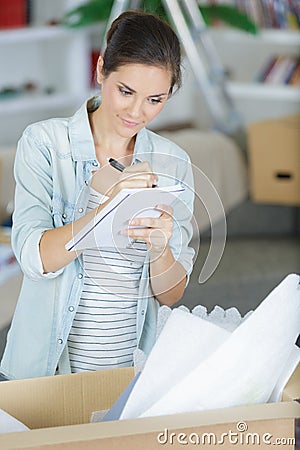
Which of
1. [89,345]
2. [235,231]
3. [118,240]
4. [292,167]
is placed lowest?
[235,231]

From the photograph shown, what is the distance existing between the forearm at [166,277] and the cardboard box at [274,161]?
88.6 inches

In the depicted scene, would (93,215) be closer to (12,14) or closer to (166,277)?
(166,277)

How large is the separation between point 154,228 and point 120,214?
55 mm

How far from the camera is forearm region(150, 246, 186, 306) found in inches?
40.0

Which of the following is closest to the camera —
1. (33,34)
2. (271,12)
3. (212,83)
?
(33,34)

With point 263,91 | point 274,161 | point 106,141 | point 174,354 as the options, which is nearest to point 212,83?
point 263,91

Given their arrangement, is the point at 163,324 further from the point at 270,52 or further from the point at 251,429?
the point at 270,52

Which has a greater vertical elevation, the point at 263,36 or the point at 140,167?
the point at 140,167

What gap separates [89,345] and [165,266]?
123mm

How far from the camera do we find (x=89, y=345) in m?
1.05

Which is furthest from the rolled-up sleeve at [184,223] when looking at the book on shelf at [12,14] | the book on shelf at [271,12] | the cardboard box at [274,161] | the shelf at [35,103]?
the book on shelf at [271,12]

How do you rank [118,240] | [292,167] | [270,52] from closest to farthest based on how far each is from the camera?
[118,240] < [292,167] < [270,52]

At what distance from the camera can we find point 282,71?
12.7ft

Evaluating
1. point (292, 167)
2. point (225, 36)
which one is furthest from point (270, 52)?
point (292, 167)
